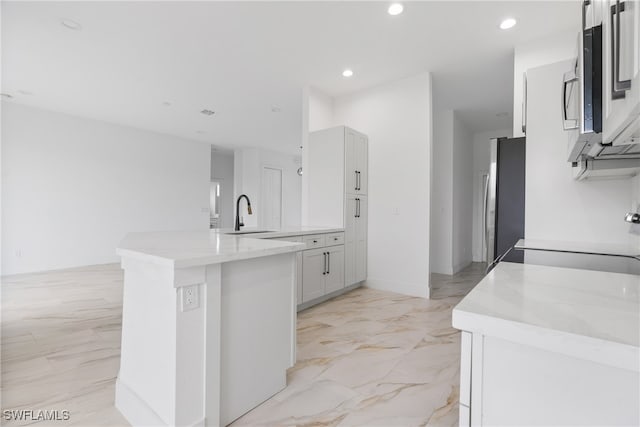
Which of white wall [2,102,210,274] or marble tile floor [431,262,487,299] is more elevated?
white wall [2,102,210,274]

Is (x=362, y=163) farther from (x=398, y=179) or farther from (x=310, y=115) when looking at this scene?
(x=310, y=115)

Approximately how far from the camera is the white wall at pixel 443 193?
5098 millimetres

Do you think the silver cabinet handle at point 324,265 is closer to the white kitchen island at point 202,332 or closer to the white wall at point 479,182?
the white kitchen island at point 202,332

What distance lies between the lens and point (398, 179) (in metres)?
3.89

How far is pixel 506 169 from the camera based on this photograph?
2.40m

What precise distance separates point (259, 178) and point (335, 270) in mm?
5140

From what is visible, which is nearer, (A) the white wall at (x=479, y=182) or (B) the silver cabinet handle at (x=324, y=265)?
(B) the silver cabinet handle at (x=324, y=265)

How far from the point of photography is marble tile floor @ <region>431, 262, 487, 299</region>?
12.7 ft

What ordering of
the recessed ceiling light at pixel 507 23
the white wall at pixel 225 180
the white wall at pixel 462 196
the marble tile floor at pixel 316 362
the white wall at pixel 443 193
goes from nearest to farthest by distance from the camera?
the marble tile floor at pixel 316 362 < the recessed ceiling light at pixel 507 23 < the white wall at pixel 443 193 < the white wall at pixel 462 196 < the white wall at pixel 225 180

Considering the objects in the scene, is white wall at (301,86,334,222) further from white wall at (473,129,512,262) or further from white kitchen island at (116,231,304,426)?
white wall at (473,129,512,262)

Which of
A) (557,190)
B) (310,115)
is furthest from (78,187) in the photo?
(557,190)

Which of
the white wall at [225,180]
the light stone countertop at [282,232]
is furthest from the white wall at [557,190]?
the white wall at [225,180]

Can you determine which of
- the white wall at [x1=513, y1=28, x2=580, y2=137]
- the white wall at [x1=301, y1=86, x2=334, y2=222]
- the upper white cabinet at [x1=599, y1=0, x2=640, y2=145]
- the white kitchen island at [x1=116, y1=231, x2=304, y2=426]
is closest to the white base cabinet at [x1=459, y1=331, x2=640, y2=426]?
the upper white cabinet at [x1=599, y1=0, x2=640, y2=145]

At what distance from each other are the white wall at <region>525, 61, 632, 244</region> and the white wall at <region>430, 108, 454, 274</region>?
3126 millimetres
